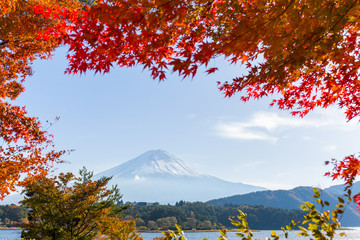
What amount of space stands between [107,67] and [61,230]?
1249 centimetres

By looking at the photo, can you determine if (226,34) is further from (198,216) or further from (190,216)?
(198,216)

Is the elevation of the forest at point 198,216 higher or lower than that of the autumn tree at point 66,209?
lower

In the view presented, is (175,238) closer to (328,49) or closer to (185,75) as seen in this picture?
(185,75)

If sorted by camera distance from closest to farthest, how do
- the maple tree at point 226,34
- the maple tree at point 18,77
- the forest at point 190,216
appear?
the maple tree at point 226,34 → the maple tree at point 18,77 → the forest at point 190,216

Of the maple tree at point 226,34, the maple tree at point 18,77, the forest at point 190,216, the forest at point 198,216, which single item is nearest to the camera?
the maple tree at point 226,34

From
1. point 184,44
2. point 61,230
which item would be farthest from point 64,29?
→ point 61,230

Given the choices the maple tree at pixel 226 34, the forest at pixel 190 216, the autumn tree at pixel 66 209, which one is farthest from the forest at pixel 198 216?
the maple tree at pixel 226 34

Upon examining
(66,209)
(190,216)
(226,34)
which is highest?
(226,34)

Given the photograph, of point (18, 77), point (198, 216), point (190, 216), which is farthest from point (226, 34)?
point (198, 216)

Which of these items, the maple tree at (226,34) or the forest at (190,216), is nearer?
the maple tree at (226,34)

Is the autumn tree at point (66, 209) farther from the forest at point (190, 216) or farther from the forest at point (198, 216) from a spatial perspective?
the forest at point (198, 216)

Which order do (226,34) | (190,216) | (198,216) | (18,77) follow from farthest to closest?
(198,216), (190,216), (18,77), (226,34)

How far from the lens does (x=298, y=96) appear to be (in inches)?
296

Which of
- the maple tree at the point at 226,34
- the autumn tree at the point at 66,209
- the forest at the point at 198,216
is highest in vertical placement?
the maple tree at the point at 226,34
